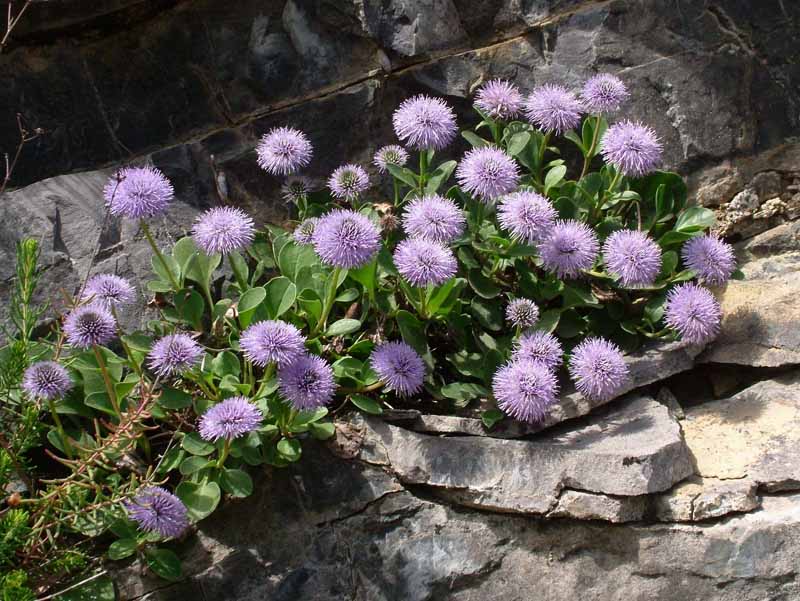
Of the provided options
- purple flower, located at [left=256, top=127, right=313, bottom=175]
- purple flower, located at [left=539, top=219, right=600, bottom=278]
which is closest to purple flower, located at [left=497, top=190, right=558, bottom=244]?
purple flower, located at [left=539, top=219, right=600, bottom=278]

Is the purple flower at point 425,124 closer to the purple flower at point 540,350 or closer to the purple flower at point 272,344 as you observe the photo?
the purple flower at point 540,350

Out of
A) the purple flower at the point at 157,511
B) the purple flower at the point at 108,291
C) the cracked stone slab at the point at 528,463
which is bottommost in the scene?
the cracked stone slab at the point at 528,463

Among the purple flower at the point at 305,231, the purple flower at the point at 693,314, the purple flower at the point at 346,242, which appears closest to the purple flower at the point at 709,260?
the purple flower at the point at 693,314

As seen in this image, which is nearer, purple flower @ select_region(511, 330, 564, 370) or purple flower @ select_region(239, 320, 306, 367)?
purple flower @ select_region(239, 320, 306, 367)

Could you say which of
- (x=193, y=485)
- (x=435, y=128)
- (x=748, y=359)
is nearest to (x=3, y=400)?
(x=193, y=485)

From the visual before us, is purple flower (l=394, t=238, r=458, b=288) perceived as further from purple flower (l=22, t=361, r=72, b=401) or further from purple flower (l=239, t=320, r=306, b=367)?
purple flower (l=22, t=361, r=72, b=401)

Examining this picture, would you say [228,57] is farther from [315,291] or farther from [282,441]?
[282,441]

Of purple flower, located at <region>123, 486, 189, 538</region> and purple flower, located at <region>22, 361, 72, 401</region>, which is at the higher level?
purple flower, located at <region>22, 361, 72, 401</region>
